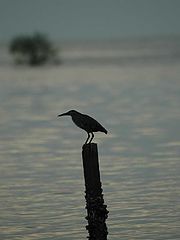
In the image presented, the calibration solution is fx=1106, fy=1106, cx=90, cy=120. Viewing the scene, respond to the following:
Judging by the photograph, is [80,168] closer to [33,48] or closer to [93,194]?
[93,194]

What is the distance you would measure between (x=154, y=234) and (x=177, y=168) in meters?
7.01

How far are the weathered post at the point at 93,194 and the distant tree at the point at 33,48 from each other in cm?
8227

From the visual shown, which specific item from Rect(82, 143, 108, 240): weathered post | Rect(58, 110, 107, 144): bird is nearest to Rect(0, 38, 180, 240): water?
Rect(82, 143, 108, 240): weathered post

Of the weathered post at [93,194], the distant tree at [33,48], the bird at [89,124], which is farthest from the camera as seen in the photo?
the distant tree at [33,48]

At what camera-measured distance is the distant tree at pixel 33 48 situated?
324ft

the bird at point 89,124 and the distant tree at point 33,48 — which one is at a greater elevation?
the distant tree at point 33,48

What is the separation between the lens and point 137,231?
60.5ft

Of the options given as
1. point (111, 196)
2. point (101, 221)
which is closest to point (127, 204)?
point (111, 196)

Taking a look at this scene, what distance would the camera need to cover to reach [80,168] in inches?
1017

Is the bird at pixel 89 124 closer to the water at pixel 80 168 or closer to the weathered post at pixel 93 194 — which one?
the weathered post at pixel 93 194

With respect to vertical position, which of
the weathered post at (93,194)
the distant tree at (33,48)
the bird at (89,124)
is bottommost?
the weathered post at (93,194)

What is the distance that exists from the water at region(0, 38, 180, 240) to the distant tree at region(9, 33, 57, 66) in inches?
1863

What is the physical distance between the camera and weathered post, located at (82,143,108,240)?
16.0 meters

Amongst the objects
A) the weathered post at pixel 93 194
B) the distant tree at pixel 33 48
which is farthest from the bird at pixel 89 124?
the distant tree at pixel 33 48
